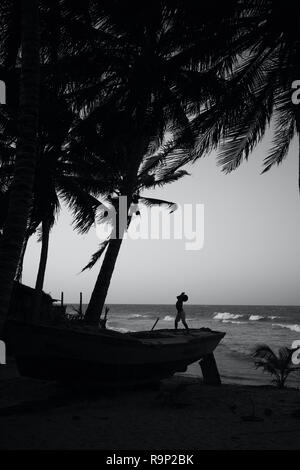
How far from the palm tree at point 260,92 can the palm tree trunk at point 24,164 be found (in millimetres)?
3435

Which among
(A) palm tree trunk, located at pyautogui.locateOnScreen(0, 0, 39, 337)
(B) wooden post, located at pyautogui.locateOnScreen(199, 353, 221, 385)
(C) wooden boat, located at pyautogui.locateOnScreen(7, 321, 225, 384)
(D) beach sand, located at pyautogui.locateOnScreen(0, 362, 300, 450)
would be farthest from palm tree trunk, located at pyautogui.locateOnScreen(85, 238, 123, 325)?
(A) palm tree trunk, located at pyautogui.locateOnScreen(0, 0, 39, 337)

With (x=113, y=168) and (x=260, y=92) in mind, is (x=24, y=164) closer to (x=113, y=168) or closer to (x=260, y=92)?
(x=260, y=92)

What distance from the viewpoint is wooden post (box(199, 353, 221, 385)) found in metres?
12.2

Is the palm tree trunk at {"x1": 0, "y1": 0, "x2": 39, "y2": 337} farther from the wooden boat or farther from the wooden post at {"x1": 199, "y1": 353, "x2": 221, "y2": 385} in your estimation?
the wooden post at {"x1": 199, "y1": 353, "x2": 221, "y2": 385}

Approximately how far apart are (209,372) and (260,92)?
7813 mm

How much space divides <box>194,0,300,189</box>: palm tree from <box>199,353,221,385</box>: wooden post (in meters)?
A: 5.79

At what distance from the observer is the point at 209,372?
1234 centimetres

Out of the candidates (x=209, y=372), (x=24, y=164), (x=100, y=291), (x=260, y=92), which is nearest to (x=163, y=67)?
(x=260, y=92)

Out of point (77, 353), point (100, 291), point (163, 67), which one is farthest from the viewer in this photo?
point (100, 291)

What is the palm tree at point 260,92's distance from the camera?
788cm

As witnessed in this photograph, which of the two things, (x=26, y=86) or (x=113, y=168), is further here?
(x=113, y=168)

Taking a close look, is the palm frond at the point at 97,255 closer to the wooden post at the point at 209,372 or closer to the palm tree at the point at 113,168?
the palm tree at the point at 113,168

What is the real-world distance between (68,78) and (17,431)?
772cm
